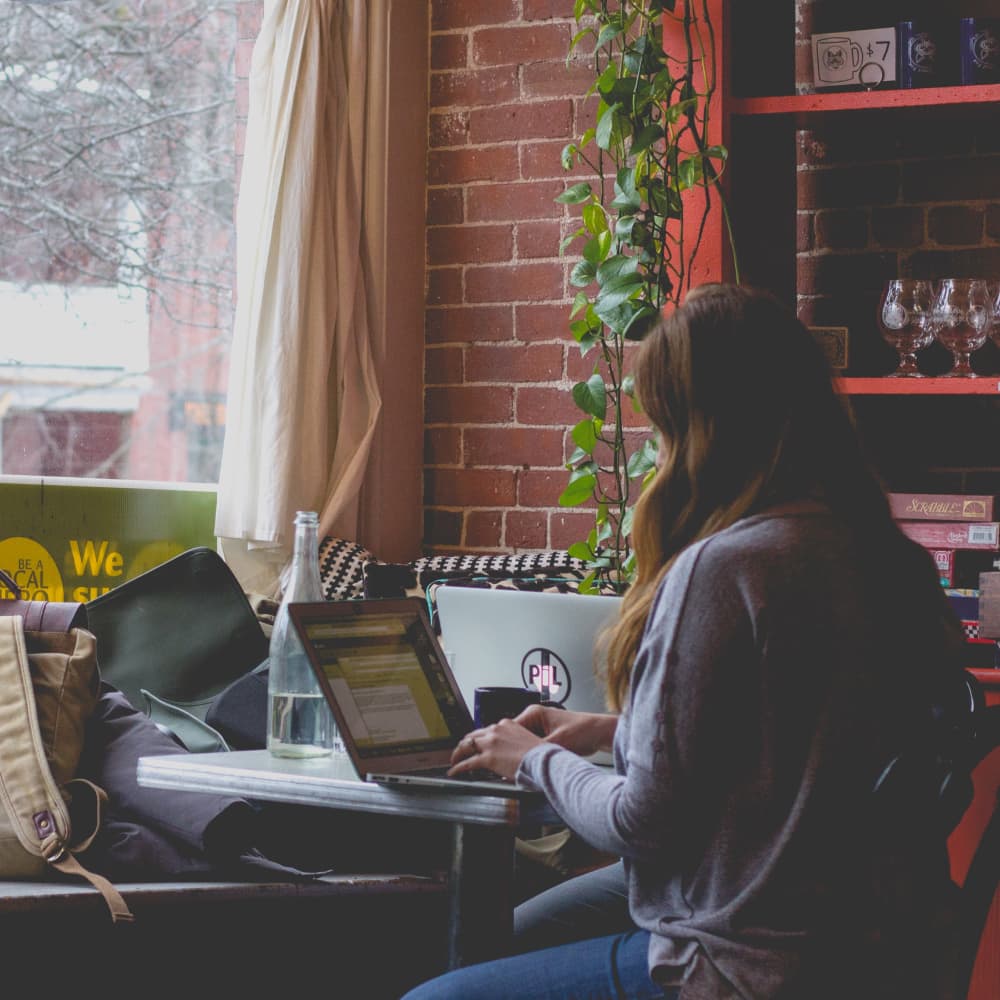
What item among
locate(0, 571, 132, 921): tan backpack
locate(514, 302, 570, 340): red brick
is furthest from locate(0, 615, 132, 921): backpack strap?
locate(514, 302, 570, 340): red brick

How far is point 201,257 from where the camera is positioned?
3.33 metres

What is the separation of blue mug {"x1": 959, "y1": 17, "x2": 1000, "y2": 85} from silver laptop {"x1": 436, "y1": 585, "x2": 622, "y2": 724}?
1467 mm

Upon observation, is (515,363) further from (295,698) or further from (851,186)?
(295,698)

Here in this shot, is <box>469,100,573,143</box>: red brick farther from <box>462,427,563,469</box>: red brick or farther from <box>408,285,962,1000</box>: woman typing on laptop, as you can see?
<box>408,285,962,1000</box>: woman typing on laptop

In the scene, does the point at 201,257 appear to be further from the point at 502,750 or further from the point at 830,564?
the point at 830,564

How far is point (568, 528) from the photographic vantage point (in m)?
3.16

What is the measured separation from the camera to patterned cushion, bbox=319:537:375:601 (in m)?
2.88

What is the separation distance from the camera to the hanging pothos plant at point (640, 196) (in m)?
2.68

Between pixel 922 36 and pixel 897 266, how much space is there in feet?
1.56

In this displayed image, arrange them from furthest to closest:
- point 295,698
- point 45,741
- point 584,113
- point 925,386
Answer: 1. point 584,113
2. point 925,386
3. point 45,741
4. point 295,698

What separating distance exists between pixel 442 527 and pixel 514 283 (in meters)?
0.60

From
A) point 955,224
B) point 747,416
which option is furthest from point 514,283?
point 747,416

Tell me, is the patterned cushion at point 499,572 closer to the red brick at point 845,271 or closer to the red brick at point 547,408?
the red brick at point 547,408

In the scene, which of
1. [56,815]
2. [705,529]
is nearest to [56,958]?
[56,815]
